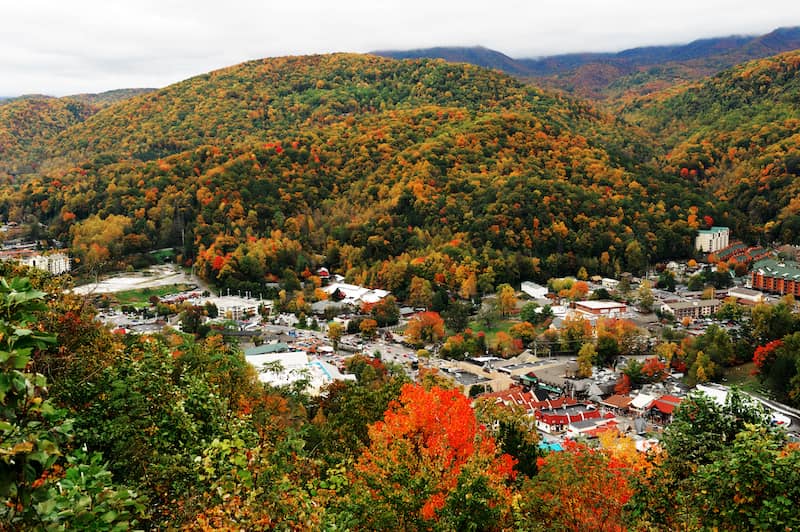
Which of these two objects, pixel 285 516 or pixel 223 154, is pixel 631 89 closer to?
pixel 223 154

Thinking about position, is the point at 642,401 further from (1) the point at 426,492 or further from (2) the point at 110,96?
(2) the point at 110,96

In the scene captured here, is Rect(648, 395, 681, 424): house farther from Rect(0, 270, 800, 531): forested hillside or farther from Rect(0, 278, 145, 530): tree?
Rect(0, 278, 145, 530): tree

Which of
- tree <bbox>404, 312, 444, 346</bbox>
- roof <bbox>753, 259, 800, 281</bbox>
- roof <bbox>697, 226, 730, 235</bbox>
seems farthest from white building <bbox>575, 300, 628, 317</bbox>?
roof <bbox>697, 226, 730, 235</bbox>

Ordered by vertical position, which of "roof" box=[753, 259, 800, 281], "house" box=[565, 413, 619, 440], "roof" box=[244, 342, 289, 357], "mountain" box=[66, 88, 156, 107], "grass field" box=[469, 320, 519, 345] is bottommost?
"grass field" box=[469, 320, 519, 345]

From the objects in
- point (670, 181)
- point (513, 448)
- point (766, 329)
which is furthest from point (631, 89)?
point (513, 448)

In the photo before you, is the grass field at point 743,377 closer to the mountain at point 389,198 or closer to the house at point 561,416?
the house at point 561,416

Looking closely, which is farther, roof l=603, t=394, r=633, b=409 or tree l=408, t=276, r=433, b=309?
tree l=408, t=276, r=433, b=309
